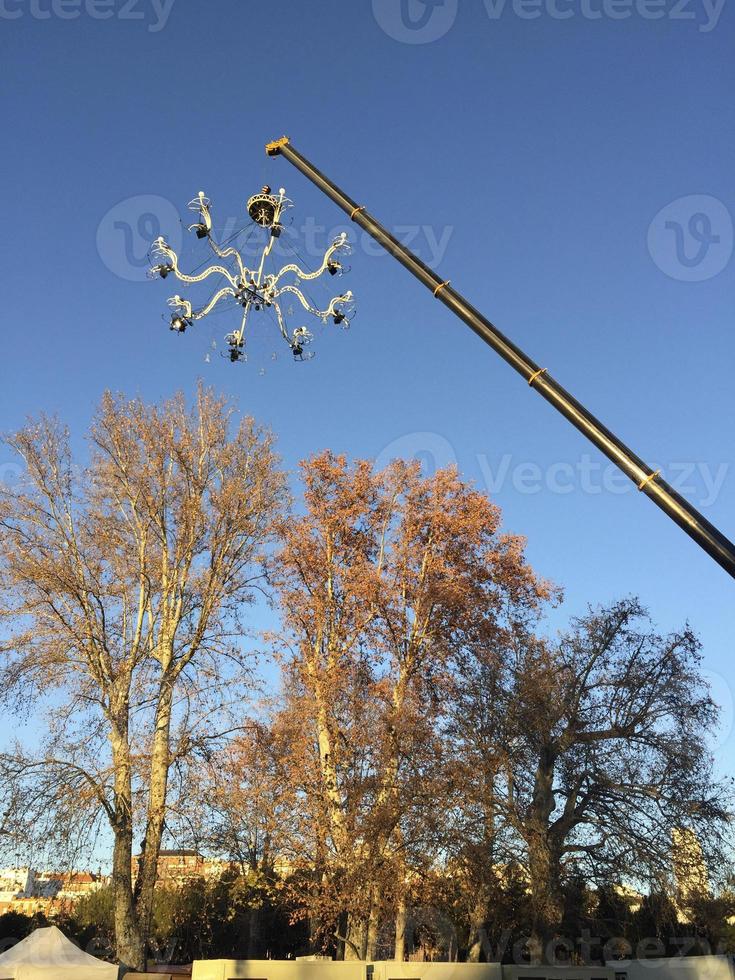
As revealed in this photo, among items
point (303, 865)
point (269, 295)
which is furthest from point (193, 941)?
point (269, 295)

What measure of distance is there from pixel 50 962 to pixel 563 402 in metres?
15.8

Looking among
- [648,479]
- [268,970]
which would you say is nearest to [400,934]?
[268,970]

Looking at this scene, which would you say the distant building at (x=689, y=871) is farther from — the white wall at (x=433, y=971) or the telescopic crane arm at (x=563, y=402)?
the telescopic crane arm at (x=563, y=402)

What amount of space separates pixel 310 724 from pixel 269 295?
12.8 metres

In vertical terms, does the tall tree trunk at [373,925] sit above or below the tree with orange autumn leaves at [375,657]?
below

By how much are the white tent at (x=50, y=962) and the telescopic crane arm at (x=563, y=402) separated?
1395 cm

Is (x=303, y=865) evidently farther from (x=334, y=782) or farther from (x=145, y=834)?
(x=145, y=834)

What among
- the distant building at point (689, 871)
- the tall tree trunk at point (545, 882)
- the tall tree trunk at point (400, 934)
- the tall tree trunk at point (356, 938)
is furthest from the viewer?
the distant building at point (689, 871)

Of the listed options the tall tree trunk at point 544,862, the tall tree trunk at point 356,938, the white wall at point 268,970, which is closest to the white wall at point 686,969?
the tall tree trunk at point 544,862

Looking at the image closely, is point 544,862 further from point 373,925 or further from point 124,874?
point 124,874

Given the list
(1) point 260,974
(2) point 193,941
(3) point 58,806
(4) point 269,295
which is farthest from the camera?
(2) point 193,941

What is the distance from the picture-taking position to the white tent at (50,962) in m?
15.4

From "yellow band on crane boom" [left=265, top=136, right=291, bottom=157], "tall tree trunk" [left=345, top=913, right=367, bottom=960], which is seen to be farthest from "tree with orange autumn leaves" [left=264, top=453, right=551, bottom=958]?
"yellow band on crane boom" [left=265, top=136, right=291, bottom=157]

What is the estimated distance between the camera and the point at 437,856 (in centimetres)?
1870
